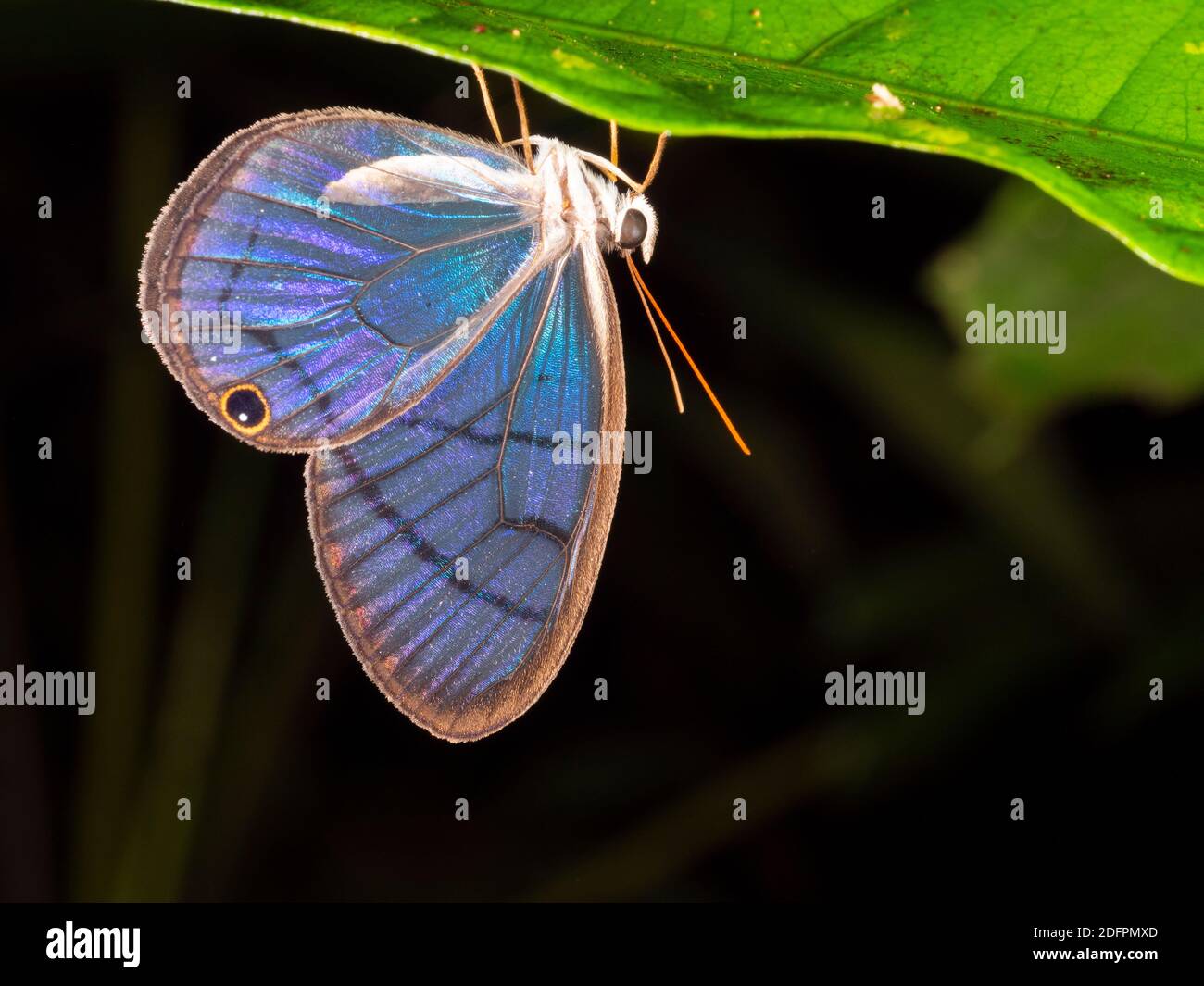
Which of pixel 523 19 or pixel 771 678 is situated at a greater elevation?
pixel 523 19

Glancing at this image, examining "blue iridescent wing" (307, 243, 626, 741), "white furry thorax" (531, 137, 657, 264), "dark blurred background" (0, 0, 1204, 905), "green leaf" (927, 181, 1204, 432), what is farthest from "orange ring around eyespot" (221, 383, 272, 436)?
"green leaf" (927, 181, 1204, 432)

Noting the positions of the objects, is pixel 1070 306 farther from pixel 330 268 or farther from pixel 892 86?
pixel 330 268

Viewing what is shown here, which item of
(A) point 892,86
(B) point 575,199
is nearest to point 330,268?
(B) point 575,199

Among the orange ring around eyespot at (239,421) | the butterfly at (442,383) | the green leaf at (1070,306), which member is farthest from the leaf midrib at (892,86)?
the green leaf at (1070,306)

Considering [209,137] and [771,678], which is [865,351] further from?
[209,137]

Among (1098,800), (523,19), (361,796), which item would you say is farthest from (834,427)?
(523,19)

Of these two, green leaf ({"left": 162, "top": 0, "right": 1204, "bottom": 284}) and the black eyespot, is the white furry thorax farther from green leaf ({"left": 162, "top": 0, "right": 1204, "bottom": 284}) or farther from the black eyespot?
green leaf ({"left": 162, "top": 0, "right": 1204, "bottom": 284})
